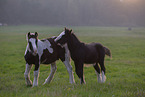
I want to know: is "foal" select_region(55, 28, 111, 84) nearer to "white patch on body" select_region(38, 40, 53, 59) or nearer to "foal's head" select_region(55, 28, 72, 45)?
"foal's head" select_region(55, 28, 72, 45)

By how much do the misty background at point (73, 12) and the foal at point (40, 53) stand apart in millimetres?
113659

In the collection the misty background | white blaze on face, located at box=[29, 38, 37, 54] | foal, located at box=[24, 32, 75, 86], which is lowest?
foal, located at box=[24, 32, 75, 86]

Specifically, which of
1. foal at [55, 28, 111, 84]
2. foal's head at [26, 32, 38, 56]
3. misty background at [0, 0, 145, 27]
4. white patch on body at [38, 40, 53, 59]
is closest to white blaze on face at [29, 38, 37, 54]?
foal's head at [26, 32, 38, 56]

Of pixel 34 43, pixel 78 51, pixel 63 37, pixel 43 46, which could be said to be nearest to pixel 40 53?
pixel 43 46

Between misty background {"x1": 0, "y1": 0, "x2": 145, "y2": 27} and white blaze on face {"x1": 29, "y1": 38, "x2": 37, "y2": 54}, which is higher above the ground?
misty background {"x1": 0, "y1": 0, "x2": 145, "y2": 27}

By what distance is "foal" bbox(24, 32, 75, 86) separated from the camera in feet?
21.0

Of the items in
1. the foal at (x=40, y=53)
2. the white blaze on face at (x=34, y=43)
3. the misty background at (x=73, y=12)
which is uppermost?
the misty background at (x=73, y=12)

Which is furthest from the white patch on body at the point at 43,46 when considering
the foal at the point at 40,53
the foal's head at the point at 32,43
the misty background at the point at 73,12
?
the misty background at the point at 73,12

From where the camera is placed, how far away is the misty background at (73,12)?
12838 centimetres

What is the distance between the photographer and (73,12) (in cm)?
15900

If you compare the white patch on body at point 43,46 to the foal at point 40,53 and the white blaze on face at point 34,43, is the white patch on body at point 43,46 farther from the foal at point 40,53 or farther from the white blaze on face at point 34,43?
the white blaze on face at point 34,43

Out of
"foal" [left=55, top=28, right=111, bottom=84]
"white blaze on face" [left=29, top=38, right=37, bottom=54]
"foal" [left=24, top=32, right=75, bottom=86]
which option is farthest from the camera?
"foal" [left=55, top=28, right=111, bottom=84]

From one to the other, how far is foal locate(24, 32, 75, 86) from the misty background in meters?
114

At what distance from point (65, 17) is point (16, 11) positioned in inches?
1498
